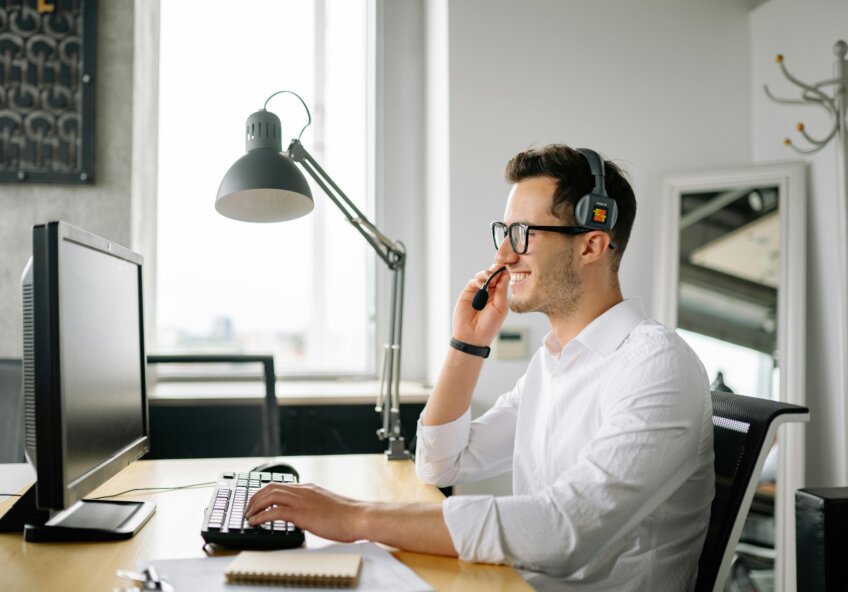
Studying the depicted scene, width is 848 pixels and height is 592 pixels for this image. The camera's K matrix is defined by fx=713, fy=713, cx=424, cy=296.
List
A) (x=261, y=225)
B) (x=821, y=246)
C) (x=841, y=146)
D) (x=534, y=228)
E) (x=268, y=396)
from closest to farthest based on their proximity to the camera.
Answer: (x=534, y=228), (x=268, y=396), (x=841, y=146), (x=821, y=246), (x=261, y=225)

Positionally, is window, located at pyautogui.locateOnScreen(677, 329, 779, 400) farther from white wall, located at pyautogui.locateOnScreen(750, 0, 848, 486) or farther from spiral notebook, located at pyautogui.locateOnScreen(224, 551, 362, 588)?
spiral notebook, located at pyautogui.locateOnScreen(224, 551, 362, 588)

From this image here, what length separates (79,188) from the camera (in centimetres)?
247

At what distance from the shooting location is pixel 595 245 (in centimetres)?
126

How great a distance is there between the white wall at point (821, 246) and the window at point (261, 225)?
1598 mm

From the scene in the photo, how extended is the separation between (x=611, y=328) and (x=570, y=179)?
27 cm

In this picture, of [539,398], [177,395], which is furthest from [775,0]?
[177,395]

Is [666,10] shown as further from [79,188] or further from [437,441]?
[79,188]

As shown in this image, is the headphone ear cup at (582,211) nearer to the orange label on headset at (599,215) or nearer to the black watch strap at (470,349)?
the orange label on headset at (599,215)

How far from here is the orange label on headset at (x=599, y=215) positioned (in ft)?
3.99

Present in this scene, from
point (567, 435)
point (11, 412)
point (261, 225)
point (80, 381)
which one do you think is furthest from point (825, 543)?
point (261, 225)

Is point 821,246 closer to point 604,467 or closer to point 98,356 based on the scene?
point 604,467

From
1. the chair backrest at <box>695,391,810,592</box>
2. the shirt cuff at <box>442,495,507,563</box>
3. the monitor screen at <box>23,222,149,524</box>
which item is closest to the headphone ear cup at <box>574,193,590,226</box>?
the chair backrest at <box>695,391,810,592</box>

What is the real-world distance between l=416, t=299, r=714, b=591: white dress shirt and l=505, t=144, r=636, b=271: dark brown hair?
0.52 ft

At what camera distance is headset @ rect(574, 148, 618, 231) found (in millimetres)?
1217
